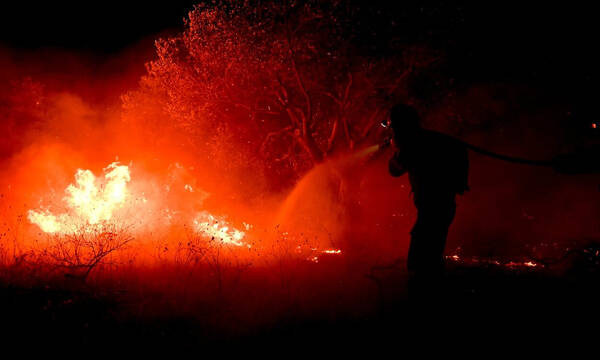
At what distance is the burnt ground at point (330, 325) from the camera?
4.82 metres

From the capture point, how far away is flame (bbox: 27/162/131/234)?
42.6ft

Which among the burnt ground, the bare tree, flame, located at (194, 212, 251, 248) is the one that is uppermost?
flame, located at (194, 212, 251, 248)

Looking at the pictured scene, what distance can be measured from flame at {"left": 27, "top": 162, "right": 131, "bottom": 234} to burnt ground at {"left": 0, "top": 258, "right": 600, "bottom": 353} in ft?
23.0

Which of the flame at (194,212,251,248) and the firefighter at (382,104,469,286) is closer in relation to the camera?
the firefighter at (382,104,469,286)

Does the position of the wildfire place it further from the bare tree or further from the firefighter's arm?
the firefighter's arm

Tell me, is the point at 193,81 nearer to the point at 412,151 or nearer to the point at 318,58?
the point at 318,58

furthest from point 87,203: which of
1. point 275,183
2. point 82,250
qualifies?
point 275,183

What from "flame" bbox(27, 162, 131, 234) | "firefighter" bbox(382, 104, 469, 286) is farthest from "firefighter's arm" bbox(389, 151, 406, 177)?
"flame" bbox(27, 162, 131, 234)

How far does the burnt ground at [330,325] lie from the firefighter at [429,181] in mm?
506

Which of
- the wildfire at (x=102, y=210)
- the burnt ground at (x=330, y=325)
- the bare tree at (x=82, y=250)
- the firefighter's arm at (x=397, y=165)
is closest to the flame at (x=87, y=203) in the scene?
the wildfire at (x=102, y=210)

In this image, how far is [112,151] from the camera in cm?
2211

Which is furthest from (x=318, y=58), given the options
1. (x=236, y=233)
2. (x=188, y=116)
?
(x=236, y=233)

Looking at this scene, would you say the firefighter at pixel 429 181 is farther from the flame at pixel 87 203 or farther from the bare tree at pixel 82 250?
the flame at pixel 87 203

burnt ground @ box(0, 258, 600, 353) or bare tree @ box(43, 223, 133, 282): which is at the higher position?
bare tree @ box(43, 223, 133, 282)
